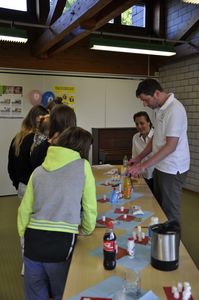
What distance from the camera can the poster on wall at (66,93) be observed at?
21.0 feet

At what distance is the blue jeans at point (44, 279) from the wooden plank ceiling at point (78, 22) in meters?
2.52

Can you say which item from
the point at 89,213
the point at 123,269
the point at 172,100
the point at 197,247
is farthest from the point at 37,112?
the point at 197,247

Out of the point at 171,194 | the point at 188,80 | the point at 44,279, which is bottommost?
the point at 44,279

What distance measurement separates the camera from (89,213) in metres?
1.81

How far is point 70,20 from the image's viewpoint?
4.04 m

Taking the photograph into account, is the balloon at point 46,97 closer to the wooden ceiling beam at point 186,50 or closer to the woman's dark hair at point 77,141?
the wooden ceiling beam at point 186,50

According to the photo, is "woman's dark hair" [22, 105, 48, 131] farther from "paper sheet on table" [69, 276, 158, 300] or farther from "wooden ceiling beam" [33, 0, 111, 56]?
"paper sheet on table" [69, 276, 158, 300]

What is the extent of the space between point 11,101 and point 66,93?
1087 millimetres

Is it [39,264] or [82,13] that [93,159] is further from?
[39,264]

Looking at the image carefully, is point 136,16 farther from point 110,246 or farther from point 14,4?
point 110,246

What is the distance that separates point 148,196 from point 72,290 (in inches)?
64.7

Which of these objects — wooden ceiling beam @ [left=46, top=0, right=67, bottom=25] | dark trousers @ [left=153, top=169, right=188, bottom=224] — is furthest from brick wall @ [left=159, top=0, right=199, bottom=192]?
dark trousers @ [left=153, top=169, right=188, bottom=224]

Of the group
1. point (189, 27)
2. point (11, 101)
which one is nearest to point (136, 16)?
point (189, 27)

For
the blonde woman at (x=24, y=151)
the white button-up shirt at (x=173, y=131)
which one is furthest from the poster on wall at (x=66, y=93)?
the white button-up shirt at (x=173, y=131)
